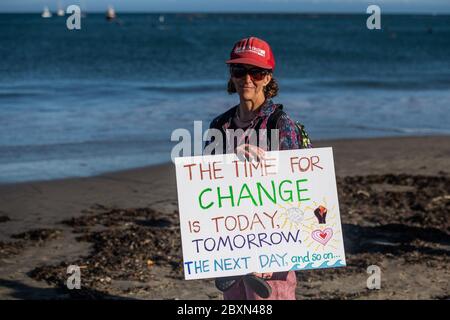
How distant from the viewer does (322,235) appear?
4332 millimetres

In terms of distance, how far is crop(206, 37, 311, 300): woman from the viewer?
163 inches

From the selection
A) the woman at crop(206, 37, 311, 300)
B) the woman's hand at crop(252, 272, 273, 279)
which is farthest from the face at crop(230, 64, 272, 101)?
the woman's hand at crop(252, 272, 273, 279)

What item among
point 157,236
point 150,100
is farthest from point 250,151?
point 150,100

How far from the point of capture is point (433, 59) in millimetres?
53656

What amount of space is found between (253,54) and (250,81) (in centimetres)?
15

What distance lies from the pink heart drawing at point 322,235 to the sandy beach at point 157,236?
105 inches

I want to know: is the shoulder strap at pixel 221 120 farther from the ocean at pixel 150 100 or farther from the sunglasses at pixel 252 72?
the ocean at pixel 150 100

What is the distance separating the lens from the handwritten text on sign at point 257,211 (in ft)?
14.1

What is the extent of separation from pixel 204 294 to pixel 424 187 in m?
5.28

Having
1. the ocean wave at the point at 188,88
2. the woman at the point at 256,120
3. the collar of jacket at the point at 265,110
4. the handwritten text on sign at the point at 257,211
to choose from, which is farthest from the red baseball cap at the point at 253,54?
the ocean wave at the point at 188,88

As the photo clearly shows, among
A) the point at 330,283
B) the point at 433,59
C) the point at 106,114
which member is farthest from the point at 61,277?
the point at 433,59

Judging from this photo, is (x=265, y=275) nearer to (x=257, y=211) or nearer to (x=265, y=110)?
(x=257, y=211)

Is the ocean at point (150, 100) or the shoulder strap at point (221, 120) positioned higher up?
the ocean at point (150, 100)

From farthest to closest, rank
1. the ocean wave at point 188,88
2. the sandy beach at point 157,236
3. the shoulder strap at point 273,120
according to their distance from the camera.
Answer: the ocean wave at point 188,88
the sandy beach at point 157,236
the shoulder strap at point 273,120
